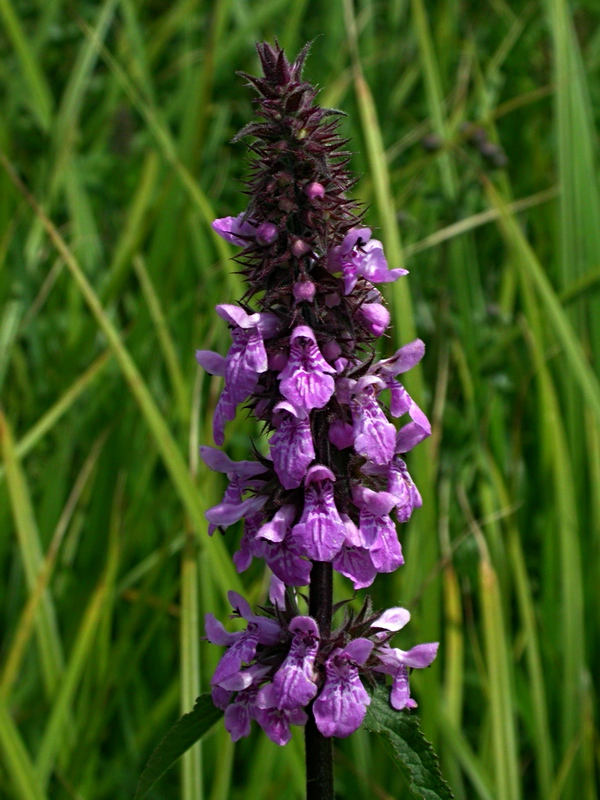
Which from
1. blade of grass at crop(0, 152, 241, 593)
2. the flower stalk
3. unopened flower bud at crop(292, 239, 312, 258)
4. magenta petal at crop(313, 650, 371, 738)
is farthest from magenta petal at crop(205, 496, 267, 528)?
blade of grass at crop(0, 152, 241, 593)

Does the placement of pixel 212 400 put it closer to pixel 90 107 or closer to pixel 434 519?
pixel 434 519

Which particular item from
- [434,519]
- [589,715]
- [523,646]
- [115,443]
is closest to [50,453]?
[115,443]

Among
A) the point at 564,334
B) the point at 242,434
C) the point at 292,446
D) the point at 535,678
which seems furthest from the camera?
the point at 242,434

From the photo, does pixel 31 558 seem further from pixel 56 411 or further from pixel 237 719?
pixel 237 719

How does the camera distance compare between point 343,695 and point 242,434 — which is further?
Result: point 242,434

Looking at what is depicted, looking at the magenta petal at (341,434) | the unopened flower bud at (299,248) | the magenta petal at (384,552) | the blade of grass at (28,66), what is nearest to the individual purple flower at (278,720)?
the magenta petal at (384,552)

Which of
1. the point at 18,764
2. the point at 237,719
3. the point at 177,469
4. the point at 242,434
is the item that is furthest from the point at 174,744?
the point at 242,434
